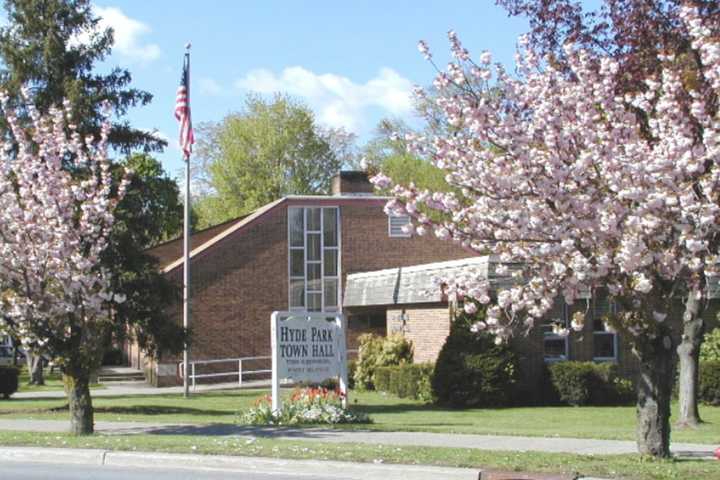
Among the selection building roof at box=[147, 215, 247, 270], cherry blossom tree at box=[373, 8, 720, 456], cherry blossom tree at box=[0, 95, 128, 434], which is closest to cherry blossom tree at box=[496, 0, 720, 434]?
cherry blossom tree at box=[373, 8, 720, 456]

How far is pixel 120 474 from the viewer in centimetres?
1421

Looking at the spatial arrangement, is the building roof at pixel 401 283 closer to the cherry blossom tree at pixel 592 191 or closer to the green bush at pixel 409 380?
the green bush at pixel 409 380

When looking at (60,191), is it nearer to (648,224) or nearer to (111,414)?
(111,414)

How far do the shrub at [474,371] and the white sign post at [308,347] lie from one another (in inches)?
198

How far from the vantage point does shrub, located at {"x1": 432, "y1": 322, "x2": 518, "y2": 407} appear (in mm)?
26859

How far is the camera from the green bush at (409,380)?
96.9 ft

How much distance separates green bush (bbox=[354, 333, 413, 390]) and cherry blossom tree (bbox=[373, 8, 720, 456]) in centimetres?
2034

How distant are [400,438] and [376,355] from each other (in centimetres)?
1696

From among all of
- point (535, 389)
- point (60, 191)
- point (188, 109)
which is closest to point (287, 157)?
point (188, 109)

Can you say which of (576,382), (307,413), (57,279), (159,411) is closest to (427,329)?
(576,382)

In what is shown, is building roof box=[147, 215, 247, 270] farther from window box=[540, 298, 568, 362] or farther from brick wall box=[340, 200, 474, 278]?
window box=[540, 298, 568, 362]

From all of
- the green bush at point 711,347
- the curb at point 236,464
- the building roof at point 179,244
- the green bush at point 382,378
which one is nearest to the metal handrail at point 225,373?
the green bush at point 382,378

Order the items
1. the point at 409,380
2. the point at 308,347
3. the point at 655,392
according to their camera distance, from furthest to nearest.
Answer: the point at 409,380 < the point at 308,347 < the point at 655,392

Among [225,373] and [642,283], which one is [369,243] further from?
[642,283]
